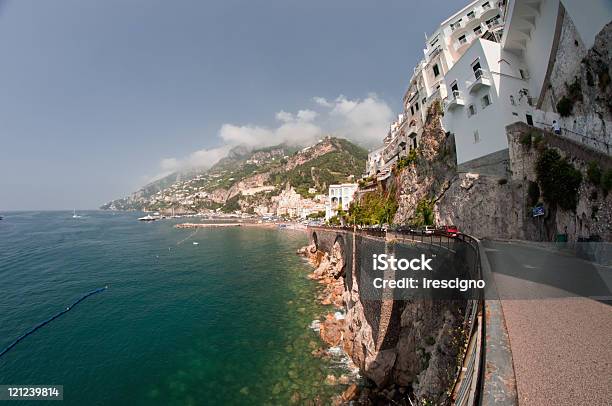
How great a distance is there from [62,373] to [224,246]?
4898cm

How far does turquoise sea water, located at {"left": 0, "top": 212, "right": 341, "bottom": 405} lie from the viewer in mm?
16594

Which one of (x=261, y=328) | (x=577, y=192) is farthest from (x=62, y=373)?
(x=577, y=192)

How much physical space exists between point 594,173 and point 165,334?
31.9 m

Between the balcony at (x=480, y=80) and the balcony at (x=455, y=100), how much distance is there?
74.7 inches

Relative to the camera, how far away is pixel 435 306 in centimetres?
1198

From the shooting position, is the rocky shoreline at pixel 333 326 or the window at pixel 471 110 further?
the window at pixel 471 110

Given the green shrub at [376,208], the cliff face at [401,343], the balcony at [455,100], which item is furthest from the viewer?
the green shrub at [376,208]

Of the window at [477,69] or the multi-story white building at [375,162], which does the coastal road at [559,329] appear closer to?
the window at [477,69]

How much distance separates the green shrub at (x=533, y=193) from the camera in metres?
18.5

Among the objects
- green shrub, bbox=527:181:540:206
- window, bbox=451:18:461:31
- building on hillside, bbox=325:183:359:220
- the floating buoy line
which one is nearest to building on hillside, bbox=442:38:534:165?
green shrub, bbox=527:181:540:206

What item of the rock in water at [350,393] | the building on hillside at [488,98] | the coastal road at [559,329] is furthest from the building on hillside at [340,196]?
the coastal road at [559,329]

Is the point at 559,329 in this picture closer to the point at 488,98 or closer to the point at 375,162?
the point at 488,98

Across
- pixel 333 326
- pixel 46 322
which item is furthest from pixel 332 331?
pixel 46 322

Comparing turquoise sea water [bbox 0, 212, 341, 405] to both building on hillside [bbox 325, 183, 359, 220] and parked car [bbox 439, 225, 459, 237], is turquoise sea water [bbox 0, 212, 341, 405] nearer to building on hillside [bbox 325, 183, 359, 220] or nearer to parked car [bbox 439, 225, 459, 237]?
parked car [bbox 439, 225, 459, 237]
